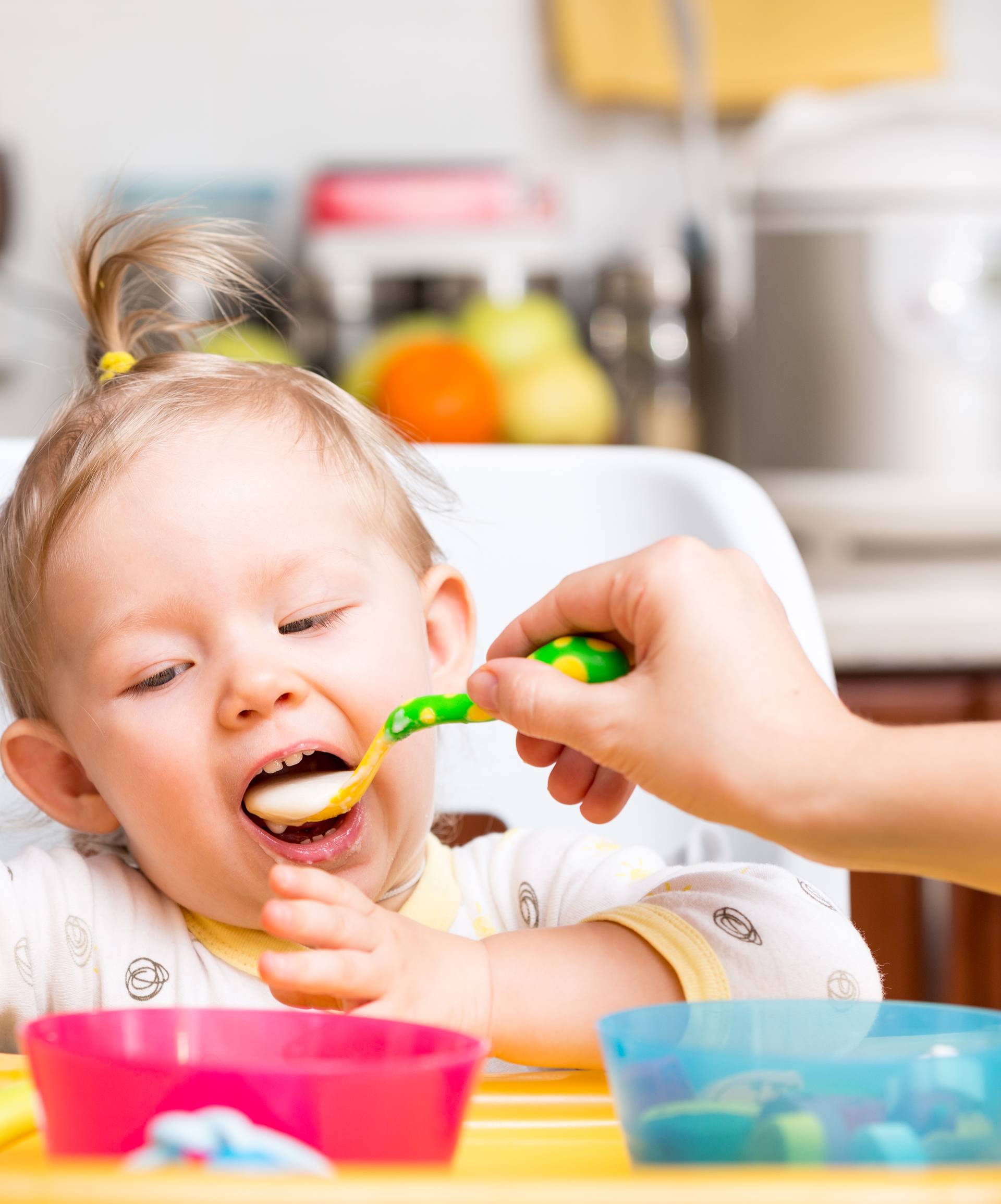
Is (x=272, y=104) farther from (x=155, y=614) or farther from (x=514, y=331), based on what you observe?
(x=155, y=614)

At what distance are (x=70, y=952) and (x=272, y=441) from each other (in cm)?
24

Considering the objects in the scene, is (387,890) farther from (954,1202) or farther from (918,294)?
(918,294)

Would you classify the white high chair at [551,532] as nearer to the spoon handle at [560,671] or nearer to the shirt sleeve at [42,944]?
the shirt sleeve at [42,944]

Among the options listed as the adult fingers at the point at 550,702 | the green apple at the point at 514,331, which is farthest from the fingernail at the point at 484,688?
the green apple at the point at 514,331

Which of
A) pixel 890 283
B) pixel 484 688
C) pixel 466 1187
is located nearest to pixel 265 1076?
pixel 466 1187

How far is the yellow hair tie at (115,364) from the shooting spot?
27.2 inches

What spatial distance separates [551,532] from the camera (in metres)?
0.82

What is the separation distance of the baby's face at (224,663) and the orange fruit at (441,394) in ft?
2.20

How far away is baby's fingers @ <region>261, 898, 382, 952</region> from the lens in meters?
0.38

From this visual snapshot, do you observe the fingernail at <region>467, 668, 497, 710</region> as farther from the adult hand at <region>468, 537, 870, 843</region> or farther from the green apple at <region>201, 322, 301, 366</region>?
the green apple at <region>201, 322, 301, 366</region>

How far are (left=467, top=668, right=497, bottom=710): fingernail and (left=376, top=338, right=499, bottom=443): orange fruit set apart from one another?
2.82ft

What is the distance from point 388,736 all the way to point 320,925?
14 centimetres

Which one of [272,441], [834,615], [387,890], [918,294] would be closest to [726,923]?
[387,890]

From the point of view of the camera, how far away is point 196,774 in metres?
0.56
